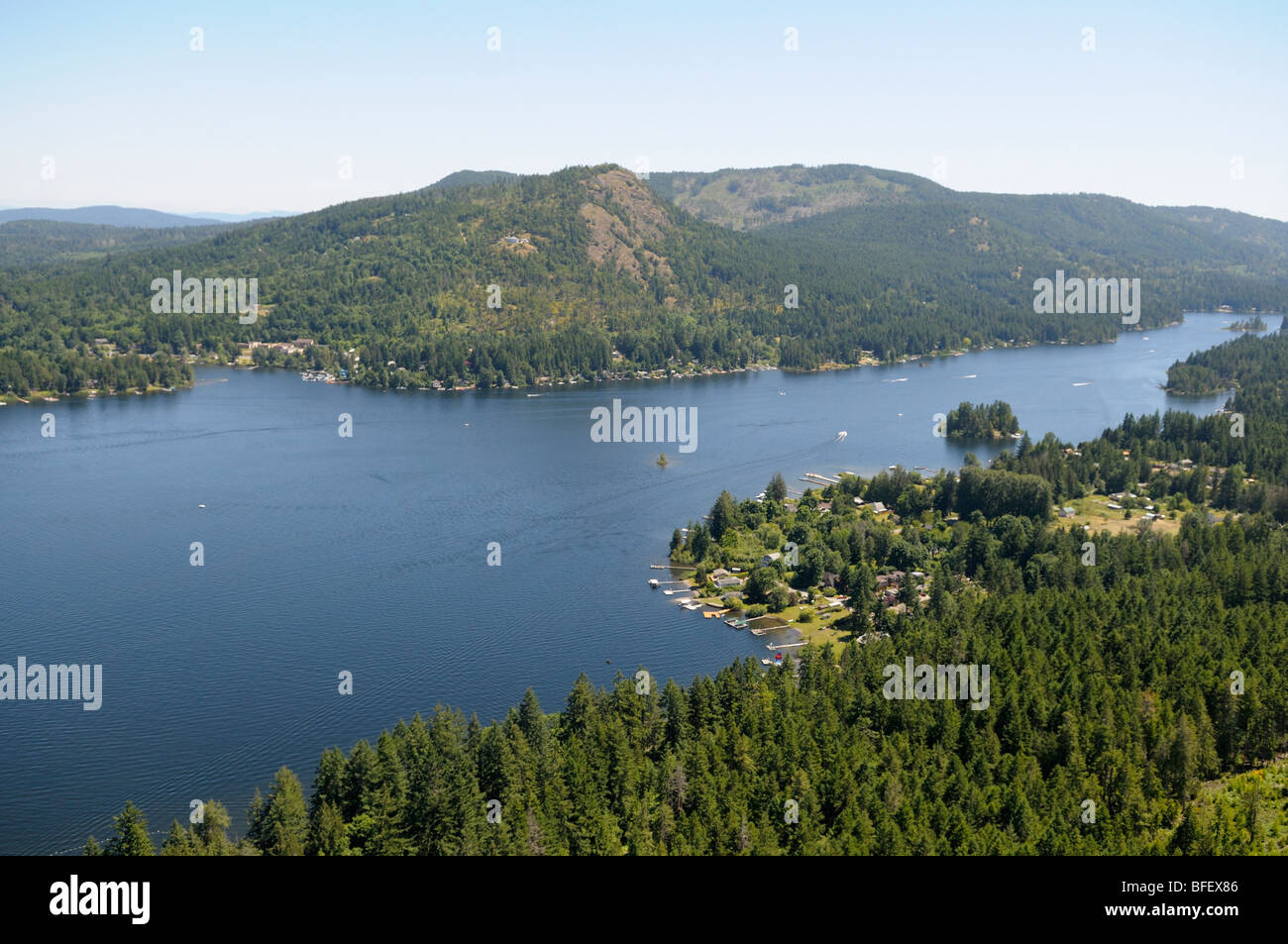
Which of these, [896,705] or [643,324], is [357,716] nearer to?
[896,705]

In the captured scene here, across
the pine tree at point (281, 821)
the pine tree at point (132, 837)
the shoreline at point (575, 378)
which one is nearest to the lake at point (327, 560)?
the pine tree at point (281, 821)

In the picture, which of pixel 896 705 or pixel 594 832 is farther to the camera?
pixel 896 705

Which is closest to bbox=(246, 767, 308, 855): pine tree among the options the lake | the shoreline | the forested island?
the lake

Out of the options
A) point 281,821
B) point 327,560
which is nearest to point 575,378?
point 327,560

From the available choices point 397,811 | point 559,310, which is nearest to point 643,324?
point 559,310

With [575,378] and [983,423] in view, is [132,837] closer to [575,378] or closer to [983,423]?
[983,423]

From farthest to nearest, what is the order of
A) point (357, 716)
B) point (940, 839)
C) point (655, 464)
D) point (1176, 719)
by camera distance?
point (655, 464) → point (357, 716) → point (1176, 719) → point (940, 839)

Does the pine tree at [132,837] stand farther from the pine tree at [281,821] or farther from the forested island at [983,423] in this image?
the forested island at [983,423]
